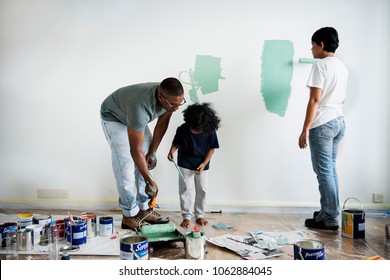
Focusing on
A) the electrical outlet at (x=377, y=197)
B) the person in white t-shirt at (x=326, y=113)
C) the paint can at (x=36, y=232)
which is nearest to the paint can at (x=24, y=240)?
the paint can at (x=36, y=232)

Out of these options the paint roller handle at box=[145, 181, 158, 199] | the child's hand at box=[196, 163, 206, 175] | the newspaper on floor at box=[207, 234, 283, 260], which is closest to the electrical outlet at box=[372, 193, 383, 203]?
the newspaper on floor at box=[207, 234, 283, 260]

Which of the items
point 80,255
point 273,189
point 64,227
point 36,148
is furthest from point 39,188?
point 273,189

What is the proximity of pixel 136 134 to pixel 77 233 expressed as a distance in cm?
53

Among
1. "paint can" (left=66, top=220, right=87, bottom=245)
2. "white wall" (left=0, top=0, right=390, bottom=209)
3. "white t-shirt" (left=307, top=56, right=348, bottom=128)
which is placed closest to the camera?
"paint can" (left=66, top=220, right=87, bottom=245)

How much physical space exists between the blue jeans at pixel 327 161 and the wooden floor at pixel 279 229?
0.37 feet

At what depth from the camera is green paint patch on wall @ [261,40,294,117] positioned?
2438mm

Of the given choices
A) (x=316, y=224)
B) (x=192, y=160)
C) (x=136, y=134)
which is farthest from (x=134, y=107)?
(x=316, y=224)

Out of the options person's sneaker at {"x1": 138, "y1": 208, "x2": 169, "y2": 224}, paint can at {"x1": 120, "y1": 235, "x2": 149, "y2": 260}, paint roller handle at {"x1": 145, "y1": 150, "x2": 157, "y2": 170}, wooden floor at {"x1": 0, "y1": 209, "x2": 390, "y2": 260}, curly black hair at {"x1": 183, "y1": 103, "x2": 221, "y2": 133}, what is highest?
curly black hair at {"x1": 183, "y1": 103, "x2": 221, "y2": 133}

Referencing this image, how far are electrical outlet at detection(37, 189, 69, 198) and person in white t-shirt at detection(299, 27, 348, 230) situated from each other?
1.52 meters

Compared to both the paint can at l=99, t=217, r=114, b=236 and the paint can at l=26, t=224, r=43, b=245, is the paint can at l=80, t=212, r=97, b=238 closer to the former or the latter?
the paint can at l=99, t=217, r=114, b=236

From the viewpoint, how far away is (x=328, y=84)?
2102 millimetres

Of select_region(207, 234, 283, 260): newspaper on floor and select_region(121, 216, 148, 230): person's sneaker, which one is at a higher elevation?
select_region(121, 216, 148, 230): person's sneaker

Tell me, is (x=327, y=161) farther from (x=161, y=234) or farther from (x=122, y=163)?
(x=122, y=163)
